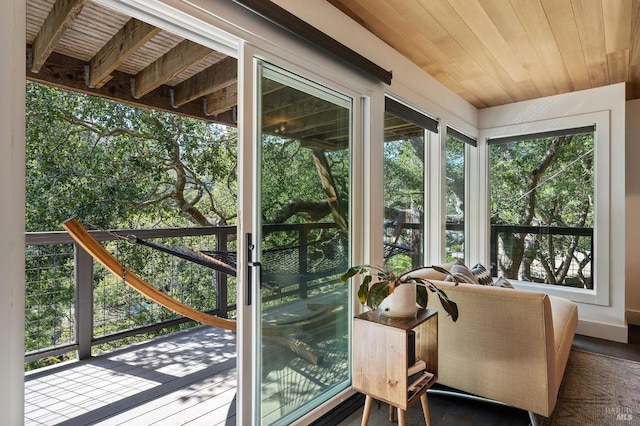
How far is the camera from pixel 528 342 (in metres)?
1.78

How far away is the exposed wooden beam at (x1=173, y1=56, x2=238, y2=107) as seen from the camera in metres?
2.66

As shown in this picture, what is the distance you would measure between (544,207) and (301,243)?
3204mm

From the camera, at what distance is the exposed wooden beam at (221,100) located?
3.28 m

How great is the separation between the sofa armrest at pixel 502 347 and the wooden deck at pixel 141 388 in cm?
139

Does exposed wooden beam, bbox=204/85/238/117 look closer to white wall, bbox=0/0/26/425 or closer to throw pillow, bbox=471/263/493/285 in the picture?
white wall, bbox=0/0/26/425

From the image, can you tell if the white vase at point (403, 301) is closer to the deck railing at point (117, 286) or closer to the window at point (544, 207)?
the deck railing at point (117, 286)

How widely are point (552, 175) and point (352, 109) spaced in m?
2.78

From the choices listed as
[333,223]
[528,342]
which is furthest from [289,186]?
[528,342]

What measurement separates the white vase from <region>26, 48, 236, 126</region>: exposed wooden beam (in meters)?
2.77

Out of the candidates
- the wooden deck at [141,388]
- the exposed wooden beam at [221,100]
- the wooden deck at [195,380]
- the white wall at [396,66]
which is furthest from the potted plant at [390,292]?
the exposed wooden beam at [221,100]

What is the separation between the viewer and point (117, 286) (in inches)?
129

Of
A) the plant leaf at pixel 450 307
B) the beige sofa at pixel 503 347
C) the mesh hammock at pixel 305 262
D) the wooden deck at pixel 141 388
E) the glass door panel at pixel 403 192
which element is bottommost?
the wooden deck at pixel 141 388

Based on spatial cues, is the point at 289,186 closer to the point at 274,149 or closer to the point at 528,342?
the point at 274,149

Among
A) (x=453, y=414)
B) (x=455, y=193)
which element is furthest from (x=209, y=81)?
(x=453, y=414)
